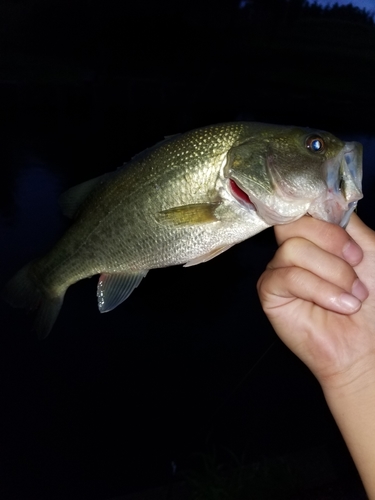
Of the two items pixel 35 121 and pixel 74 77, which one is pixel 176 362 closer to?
pixel 35 121

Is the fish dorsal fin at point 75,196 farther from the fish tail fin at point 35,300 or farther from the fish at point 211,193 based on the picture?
the fish tail fin at point 35,300

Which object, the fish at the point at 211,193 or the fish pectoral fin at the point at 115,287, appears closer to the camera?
the fish at the point at 211,193

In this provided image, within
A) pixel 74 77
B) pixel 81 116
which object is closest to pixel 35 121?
pixel 81 116

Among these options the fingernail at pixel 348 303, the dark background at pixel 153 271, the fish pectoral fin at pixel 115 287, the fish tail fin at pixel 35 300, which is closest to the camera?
the fingernail at pixel 348 303

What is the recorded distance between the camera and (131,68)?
8594 millimetres

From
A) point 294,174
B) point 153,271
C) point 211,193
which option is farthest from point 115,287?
point 153,271

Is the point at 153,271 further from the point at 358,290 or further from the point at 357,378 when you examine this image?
the point at 358,290

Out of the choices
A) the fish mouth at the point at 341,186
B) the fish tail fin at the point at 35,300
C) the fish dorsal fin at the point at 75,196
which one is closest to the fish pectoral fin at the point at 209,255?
the fish mouth at the point at 341,186

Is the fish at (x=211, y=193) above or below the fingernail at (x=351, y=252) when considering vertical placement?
above

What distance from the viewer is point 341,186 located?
1.19m

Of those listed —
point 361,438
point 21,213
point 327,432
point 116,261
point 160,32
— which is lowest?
point 327,432

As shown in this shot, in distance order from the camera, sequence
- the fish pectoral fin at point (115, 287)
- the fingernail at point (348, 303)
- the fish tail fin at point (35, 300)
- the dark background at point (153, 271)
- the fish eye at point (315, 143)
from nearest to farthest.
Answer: the fingernail at point (348, 303), the fish eye at point (315, 143), the fish pectoral fin at point (115, 287), the fish tail fin at point (35, 300), the dark background at point (153, 271)

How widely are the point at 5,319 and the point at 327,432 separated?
9.71ft

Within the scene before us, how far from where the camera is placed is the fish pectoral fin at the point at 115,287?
151 centimetres
